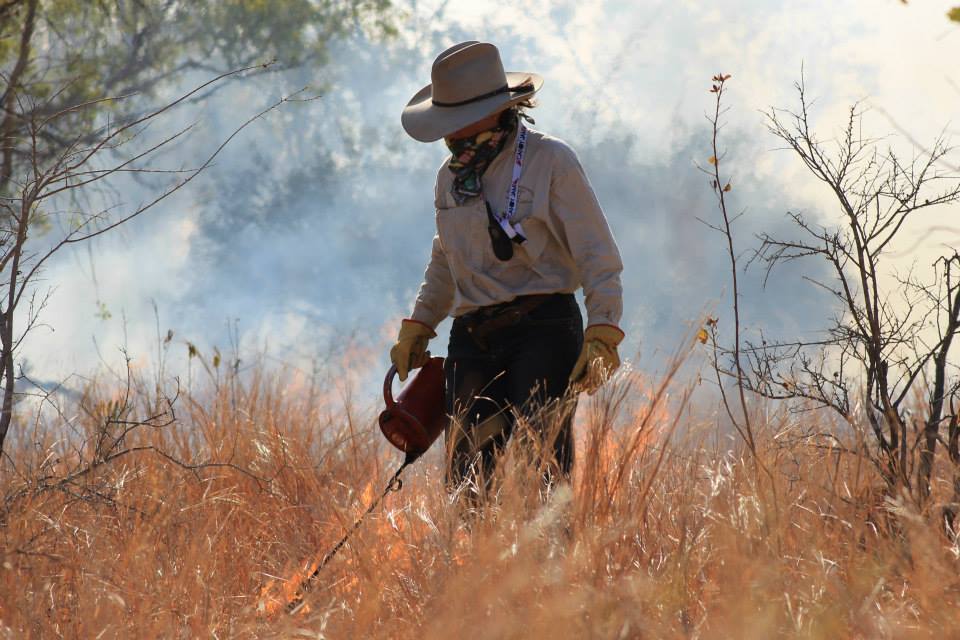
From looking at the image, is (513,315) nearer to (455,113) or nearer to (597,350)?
(597,350)

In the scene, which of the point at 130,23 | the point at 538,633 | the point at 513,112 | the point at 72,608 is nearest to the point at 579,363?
the point at 513,112

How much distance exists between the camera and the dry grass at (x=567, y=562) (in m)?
2.42

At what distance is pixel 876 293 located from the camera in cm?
358

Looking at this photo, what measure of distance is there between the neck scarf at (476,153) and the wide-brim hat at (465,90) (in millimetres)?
87

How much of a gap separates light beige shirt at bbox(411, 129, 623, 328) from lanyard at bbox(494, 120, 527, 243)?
2 centimetres

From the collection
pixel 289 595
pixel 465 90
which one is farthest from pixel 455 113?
pixel 289 595

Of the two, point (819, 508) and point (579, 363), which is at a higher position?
point (579, 363)

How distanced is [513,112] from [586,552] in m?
1.75

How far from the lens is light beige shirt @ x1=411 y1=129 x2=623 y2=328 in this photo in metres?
3.47

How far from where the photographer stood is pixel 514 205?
3.58m

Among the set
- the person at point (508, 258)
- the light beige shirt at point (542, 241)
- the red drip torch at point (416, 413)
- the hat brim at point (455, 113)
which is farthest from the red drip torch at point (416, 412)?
the hat brim at point (455, 113)

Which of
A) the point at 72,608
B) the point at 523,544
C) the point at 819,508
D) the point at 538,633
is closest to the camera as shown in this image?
the point at 538,633

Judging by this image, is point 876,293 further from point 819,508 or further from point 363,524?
point 363,524


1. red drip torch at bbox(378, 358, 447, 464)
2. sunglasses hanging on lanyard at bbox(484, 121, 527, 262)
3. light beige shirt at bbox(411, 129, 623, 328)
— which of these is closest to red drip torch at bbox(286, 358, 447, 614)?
red drip torch at bbox(378, 358, 447, 464)
